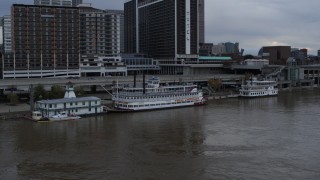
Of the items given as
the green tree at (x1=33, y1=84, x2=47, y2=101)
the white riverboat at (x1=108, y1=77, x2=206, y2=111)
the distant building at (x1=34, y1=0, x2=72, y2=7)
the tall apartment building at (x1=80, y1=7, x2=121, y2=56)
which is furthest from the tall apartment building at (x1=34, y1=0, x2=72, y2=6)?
the white riverboat at (x1=108, y1=77, x2=206, y2=111)

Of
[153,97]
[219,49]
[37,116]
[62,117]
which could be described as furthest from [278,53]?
[37,116]

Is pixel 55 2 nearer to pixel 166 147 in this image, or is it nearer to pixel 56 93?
pixel 56 93

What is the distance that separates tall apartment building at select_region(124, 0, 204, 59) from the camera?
5253cm

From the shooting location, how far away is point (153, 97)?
24312mm

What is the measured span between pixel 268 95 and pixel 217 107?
28.7 feet

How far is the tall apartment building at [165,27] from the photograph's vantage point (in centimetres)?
5253

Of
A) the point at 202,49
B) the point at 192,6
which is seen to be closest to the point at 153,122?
the point at 192,6

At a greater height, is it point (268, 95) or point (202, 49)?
point (202, 49)

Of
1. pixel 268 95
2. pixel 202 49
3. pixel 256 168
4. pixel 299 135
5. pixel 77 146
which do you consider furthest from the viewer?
pixel 202 49

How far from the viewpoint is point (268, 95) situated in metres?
32.8

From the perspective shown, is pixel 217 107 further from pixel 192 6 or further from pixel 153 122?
pixel 192 6

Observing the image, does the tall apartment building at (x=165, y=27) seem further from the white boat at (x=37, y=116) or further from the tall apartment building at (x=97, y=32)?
the white boat at (x=37, y=116)

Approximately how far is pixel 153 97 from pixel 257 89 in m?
10.5

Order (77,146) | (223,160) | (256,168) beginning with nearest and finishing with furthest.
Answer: (256,168), (223,160), (77,146)
